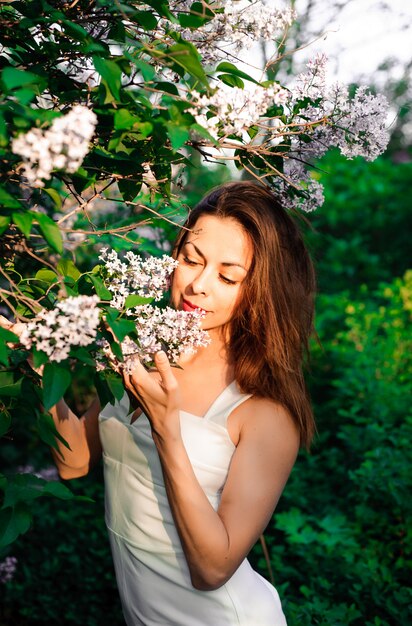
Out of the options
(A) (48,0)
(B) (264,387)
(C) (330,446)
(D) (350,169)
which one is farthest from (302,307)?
(D) (350,169)

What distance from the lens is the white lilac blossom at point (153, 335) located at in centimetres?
140

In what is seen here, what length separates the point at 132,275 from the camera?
4.86 feet

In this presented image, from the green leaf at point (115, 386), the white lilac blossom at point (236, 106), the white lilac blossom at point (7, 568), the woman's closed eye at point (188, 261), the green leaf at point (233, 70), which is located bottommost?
the white lilac blossom at point (7, 568)

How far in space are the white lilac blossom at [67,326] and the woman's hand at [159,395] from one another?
0.38 m

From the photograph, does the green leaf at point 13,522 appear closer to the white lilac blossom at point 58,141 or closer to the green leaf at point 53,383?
the green leaf at point 53,383

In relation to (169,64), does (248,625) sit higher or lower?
lower

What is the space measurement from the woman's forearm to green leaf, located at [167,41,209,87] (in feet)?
2.88

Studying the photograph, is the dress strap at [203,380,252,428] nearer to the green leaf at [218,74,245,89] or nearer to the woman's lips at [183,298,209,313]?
the woman's lips at [183,298,209,313]

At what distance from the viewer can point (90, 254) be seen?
11.8 feet

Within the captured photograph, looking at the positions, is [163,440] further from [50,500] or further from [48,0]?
[50,500]

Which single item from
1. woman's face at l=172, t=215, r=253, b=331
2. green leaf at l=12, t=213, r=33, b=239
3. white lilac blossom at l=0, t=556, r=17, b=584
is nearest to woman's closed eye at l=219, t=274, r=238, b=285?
woman's face at l=172, t=215, r=253, b=331

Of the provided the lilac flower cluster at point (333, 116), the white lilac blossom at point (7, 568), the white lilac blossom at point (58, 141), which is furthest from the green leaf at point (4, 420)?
the white lilac blossom at point (7, 568)

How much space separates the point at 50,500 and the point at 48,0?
315 cm

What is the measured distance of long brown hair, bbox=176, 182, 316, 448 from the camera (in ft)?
6.55
